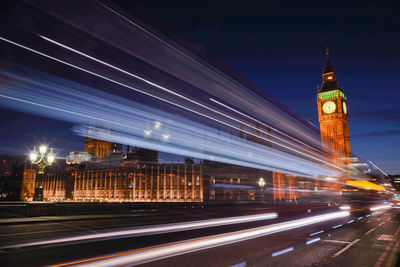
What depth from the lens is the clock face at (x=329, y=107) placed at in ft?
311

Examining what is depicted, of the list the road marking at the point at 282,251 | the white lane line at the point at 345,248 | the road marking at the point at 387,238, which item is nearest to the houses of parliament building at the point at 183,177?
the road marking at the point at 387,238

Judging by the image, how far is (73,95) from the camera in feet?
53.1

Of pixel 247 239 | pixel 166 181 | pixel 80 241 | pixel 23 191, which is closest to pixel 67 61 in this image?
pixel 80 241

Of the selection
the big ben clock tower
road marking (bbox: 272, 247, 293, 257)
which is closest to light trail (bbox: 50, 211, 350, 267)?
road marking (bbox: 272, 247, 293, 257)

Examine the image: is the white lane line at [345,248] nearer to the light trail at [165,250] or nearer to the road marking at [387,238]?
the road marking at [387,238]

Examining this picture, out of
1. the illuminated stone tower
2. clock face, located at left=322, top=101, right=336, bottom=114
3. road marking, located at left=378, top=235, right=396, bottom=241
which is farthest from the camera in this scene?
the illuminated stone tower

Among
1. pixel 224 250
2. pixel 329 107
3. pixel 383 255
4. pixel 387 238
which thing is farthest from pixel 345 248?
pixel 329 107

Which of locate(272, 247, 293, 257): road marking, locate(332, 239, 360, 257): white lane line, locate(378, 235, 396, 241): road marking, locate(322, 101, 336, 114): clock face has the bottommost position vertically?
locate(378, 235, 396, 241): road marking

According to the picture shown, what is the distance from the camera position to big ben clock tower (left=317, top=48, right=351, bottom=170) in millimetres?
89500

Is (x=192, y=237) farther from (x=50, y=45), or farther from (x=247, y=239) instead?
(x=50, y=45)

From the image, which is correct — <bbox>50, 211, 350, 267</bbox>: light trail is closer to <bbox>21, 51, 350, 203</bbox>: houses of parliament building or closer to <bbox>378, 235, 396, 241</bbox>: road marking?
<bbox>378, 235, 396, 241</bbox>: road marking

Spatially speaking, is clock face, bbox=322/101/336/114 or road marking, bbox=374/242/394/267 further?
clock face, bbox=322/101/336/114

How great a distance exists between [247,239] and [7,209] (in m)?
18.7

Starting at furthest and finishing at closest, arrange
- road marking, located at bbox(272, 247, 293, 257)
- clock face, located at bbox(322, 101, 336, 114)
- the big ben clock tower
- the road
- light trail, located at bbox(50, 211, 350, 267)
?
clock face, located at bbox(322, 101, 336, 114) < the big ben clock tower < road marking, located at bbox(272, 247, 293, 257) < the road < light trail, located at bbox(50, 211, 350, 267)
